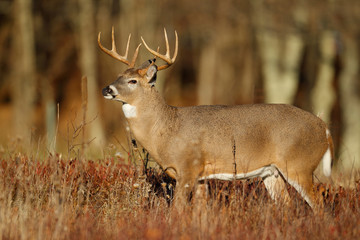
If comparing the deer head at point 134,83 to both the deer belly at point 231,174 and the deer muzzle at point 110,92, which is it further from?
the deer belly at point 231,174

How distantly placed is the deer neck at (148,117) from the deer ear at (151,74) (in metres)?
0.11

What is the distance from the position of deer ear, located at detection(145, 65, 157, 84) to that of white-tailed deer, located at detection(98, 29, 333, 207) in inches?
0.4

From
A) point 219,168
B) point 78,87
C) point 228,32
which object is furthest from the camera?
point 78,87

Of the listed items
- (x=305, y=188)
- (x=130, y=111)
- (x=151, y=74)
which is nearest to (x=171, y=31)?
(x=151, y=74)

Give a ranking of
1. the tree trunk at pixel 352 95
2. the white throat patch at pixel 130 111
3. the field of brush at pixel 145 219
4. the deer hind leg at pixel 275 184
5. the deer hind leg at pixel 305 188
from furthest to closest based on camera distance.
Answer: the tree trunk at pixel 352 95 → the deer hind leg at pixel 275 184 → the white throat patch at pixel 130 111 → the deer hind leg at pixel 305 188 → the field of brush at pixel 145 219

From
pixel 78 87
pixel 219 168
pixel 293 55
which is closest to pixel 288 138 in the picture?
pixel 219 168

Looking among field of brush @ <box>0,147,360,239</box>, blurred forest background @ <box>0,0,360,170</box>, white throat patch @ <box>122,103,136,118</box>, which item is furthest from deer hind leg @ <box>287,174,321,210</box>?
blurred forest background @ <box>0,0,360,170</box>

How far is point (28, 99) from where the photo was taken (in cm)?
1562

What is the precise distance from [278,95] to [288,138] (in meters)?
9.42

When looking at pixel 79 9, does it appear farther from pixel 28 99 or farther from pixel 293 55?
pixel 293 55

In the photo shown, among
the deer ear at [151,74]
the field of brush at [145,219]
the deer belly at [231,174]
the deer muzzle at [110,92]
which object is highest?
the deer ear at [151,74]

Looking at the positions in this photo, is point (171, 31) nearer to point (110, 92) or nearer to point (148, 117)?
point (148, 117)

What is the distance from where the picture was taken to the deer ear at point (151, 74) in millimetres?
6316

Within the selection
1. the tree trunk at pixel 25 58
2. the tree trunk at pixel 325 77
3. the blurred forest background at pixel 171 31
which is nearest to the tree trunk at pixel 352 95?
the blurred forest background at pixel 171 31
